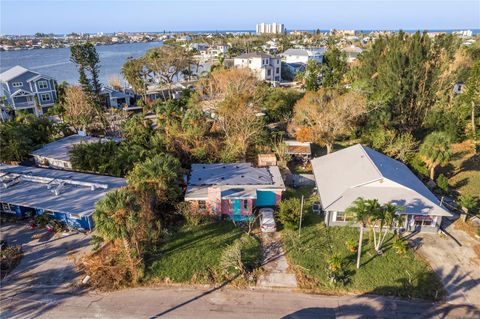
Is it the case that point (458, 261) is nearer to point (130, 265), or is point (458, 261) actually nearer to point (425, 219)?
point (425, 219)

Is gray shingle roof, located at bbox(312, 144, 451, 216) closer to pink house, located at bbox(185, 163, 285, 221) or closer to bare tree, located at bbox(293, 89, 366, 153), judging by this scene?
pink house, located at bbox(185, 163, 285, 221)

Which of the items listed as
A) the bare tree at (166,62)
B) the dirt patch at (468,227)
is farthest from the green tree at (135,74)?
the dirt patch at (468,227)

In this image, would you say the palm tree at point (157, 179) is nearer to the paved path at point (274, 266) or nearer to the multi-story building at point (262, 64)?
the paved path at point (274, 266)

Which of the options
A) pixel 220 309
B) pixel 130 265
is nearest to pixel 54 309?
pixel 130 265

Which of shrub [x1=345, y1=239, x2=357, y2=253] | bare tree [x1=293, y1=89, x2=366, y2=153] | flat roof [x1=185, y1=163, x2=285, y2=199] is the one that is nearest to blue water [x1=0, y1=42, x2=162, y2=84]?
bare tree [x1=293, y1=89, x2=366, y2=153]

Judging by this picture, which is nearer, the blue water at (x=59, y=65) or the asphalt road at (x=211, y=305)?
the asphalt road at (x=211, y=305)
